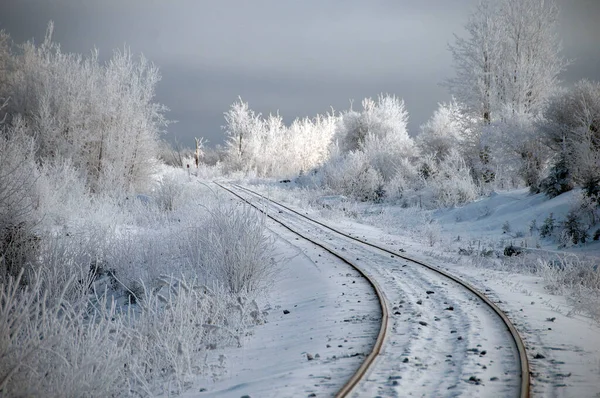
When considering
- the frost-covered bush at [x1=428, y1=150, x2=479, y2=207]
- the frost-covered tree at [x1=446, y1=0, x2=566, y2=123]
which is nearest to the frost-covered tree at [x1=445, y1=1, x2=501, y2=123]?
the frost-covered tree at [x1=446, y1=0, x2=566, y2=123]

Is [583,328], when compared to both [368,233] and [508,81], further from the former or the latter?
[508,81]

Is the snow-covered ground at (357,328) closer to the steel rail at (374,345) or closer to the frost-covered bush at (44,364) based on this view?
the steel rail at (374,345)

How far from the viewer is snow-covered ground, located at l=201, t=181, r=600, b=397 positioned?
4664 mm

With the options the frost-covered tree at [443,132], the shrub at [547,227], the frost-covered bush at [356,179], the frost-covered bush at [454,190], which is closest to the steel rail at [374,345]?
the shrub at [547,227]

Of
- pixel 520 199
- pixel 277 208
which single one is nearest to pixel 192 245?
pixel 277 208

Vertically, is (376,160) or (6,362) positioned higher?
(376,160)

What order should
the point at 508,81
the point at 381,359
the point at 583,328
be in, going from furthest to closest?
the point at 508,81
the point at 583,328
the point at 381,359

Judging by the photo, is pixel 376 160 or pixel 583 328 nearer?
pixel 583 328

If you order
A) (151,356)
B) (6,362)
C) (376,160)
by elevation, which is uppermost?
(376,160)

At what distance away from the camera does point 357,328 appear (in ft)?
20.4

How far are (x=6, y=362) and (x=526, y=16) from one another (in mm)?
29397

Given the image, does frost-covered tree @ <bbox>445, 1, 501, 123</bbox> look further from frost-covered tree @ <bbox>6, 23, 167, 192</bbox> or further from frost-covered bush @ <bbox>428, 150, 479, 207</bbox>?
frost-covered tree @ <bbox>6, 23, 167, 192</bbox>

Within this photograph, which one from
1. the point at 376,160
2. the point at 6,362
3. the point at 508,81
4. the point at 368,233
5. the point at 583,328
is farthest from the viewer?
the point at 376,160

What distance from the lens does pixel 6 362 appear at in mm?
3752
